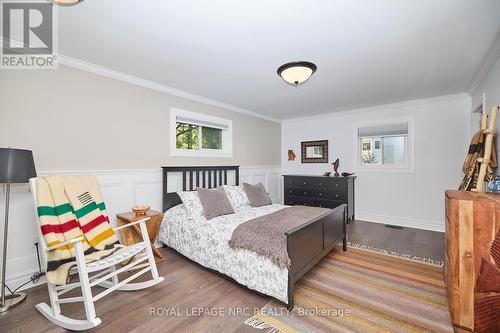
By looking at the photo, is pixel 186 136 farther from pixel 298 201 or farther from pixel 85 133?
pixel 298 201

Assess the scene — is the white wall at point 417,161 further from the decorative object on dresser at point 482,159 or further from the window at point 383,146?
the decorative object on dresser at point 482,159

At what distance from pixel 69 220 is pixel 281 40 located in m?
2.63

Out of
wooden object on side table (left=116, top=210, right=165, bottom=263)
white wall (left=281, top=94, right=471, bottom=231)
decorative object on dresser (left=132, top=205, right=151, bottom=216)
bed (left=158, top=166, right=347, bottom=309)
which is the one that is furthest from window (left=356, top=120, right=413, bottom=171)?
decorative object on dresser (left=132, top=205, right=151, bottom=216)

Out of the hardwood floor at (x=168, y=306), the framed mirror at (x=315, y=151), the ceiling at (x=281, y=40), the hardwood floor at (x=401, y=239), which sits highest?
the ceiling at (x=281, y=40)

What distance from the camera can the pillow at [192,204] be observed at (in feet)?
9.97

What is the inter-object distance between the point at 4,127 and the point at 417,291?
437 cm

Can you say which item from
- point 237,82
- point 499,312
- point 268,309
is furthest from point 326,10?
point 268,309

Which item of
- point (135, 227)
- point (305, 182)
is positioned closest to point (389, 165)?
point (305, 182)

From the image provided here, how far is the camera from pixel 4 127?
7.20ft

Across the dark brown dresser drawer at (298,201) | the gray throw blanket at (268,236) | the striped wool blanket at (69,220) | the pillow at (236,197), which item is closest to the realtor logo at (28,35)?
the striped wool blanket at (69,220)

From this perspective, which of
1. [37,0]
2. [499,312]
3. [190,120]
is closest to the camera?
[499,312]

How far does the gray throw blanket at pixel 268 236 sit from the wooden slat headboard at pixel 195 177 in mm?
1500

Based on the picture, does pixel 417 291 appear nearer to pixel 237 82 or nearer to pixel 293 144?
pixel 237 82

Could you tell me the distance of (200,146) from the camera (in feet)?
13.6
